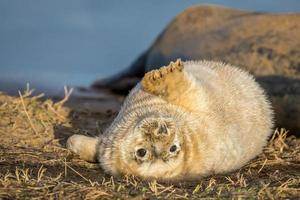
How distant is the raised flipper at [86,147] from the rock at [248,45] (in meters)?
2.46

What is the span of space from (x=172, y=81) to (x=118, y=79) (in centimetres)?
697

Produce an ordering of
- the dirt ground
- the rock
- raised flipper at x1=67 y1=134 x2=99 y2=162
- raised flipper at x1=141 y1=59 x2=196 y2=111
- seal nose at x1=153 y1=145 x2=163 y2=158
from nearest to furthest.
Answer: the dirt ground < seal nose at x1=153 y1=145 x2=163 y2=158 < raised flipper at x1=141 y1=59 x2=196 y2=111 < raised flipper at x1=67 y1=134 x2=99 y2=162 < the rock

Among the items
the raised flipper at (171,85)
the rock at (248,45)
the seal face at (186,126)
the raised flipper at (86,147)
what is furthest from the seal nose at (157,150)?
the rock at (248,45)

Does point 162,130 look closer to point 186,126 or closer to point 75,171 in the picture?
point 186,126

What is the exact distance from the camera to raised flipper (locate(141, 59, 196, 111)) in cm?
408

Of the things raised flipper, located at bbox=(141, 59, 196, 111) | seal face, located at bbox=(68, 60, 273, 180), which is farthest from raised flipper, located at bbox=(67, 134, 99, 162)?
raised flipper, located at bbox=(141, 59, 196, 111)

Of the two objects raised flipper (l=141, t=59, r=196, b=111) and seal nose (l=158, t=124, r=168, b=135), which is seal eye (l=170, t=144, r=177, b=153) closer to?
seal nose (l=158, t=124, r=168, b=135)

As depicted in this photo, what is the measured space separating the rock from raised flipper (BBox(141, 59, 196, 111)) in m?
2.25

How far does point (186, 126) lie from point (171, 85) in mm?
390

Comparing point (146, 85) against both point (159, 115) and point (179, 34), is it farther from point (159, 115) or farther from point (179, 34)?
point (179, 34)

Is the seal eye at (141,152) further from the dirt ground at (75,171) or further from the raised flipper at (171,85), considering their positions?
the raised flipper at (171,85)

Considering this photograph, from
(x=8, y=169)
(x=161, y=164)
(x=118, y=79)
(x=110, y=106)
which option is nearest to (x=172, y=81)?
(x=161, y=164)

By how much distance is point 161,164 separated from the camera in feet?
11.9

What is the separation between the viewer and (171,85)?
4.12 metres
